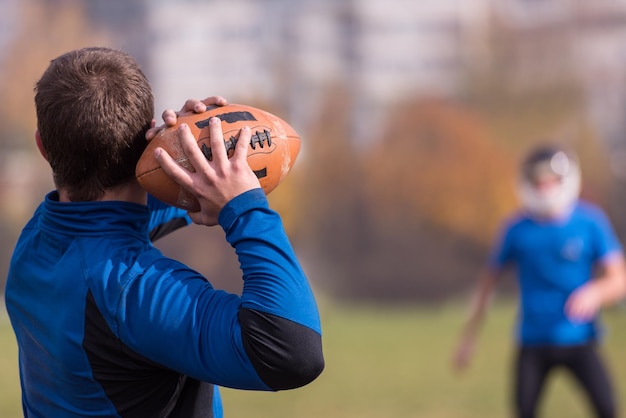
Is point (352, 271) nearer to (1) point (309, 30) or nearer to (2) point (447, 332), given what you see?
(2) point (447, 332)

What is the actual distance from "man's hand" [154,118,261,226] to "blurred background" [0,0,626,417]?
552 inches

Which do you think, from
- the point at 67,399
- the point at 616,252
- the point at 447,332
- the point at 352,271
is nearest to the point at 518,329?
the point at 616,252

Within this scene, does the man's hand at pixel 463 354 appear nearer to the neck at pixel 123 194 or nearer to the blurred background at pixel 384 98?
the neck at pixel 123 194

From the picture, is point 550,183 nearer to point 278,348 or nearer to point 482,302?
point 482,302

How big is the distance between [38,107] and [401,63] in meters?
15.5

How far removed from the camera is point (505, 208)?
1628cm

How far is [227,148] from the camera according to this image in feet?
6.24

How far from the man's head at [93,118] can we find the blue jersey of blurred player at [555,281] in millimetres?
4065

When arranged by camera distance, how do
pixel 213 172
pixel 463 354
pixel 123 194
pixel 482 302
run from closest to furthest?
pixel 213 172 < pixel 123 194 < pixel 463 354 < pixel 482 302

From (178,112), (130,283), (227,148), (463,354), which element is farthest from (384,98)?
(130,283)

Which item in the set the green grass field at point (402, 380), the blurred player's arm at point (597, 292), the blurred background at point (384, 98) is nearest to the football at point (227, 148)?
the blurred player's arm at point (597, 292)

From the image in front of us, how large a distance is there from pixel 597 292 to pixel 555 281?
0.34 meters

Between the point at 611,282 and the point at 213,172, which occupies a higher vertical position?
the point at 213,172

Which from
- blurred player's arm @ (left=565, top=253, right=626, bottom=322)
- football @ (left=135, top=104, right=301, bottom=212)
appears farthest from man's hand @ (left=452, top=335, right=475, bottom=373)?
football @ (left=135, top=104, right=301, bottom=212)
